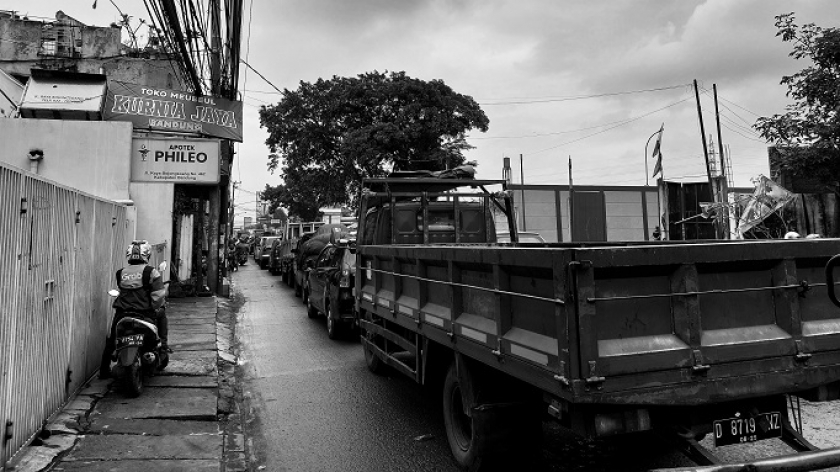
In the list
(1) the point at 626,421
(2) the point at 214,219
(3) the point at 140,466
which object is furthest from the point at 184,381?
(2) the point at 214,219

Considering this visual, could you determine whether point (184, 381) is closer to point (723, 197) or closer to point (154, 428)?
point (154, 428)

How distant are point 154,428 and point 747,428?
4751 millimetres

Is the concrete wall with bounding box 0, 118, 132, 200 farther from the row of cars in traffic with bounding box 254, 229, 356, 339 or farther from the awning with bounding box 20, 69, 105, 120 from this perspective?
the row of cars in traffic with bounding box 254, 229, 356, 339

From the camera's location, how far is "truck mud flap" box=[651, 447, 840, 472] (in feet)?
7.86

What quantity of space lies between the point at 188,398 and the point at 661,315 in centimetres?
512

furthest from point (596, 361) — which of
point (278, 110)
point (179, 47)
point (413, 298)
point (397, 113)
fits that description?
point (278, 110)

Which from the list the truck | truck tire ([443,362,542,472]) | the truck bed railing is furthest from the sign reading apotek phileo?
truck tire ([443,362,542,472])

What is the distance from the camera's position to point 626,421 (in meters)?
2.83

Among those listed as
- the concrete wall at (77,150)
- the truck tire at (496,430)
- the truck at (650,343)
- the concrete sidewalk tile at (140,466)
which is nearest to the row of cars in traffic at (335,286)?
the concrete sidewalk tile at (140,466)

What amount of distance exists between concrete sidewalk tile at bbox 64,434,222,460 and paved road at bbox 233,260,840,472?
17.0 inches

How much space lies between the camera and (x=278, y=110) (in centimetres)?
3180

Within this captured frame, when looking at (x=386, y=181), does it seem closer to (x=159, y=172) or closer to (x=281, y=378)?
(x=281, y=378)

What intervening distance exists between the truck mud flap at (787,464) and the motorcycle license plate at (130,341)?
530cm

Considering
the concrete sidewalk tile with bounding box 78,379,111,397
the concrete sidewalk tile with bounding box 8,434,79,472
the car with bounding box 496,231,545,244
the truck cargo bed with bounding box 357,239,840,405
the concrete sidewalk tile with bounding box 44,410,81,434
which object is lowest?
the concrete sidewalk tile with bounding box 8,434,79,472
